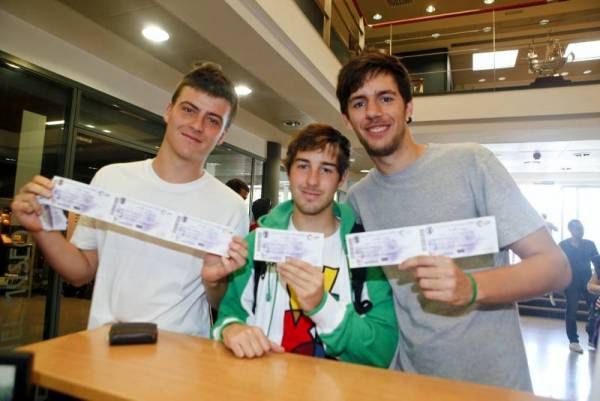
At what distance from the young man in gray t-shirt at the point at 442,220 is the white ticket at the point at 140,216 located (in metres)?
0.54

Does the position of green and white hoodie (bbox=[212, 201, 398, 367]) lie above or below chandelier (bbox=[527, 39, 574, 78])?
below

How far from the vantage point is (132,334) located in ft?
3.51

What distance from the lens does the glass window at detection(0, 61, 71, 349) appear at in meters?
3.27

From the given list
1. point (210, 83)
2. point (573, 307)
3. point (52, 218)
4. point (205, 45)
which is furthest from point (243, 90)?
point (573, 307)

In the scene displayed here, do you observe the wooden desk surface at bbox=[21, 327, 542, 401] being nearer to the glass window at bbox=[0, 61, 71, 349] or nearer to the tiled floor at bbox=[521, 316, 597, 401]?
the tiled floor at bbox=[521, 316, 597, 401]

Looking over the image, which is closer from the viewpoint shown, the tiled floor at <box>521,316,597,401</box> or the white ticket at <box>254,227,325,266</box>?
the white ticket at <box>254,227,325,266</box>

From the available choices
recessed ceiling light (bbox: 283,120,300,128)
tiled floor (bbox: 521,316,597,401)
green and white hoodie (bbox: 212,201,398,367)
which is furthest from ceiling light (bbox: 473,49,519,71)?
green and white hoodie (bbox: 212,201,398,367)

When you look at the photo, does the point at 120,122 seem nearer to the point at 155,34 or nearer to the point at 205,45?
the point at 155,34

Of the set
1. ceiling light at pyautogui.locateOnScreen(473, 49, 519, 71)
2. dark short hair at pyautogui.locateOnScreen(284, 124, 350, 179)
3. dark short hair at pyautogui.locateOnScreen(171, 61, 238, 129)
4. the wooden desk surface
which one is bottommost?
the wooden desk surface

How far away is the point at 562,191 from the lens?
1138 cm

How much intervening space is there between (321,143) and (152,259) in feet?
2.48

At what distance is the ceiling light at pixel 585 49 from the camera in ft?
20.8

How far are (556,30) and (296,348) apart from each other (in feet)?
32.8

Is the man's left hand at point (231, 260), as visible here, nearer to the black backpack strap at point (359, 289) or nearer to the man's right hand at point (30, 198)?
the black backpack strap at point (359, 289)
